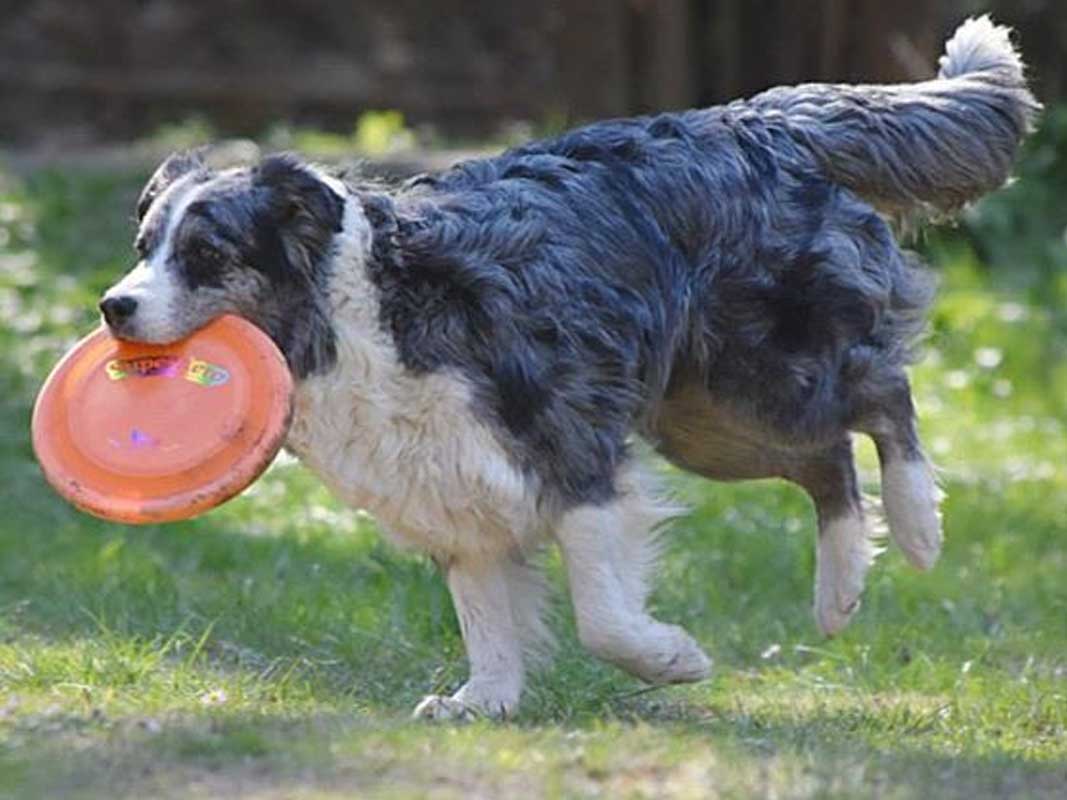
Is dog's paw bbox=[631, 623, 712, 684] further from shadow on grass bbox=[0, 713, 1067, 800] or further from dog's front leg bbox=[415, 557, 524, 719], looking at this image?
shadow on grass bbox=[0, 713, 1067, 800]

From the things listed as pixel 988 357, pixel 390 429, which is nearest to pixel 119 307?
pixel 390 429

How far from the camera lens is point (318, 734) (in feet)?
19.6

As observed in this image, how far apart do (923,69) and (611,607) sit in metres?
8.39

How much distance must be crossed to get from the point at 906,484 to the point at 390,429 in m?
1.91

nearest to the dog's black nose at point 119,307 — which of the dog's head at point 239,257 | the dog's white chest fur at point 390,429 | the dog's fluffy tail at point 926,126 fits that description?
the dog's head at point 239,257

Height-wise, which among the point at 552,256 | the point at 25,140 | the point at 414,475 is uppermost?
the point at 552,256

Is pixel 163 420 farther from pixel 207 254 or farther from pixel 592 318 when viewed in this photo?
pixel 592 318

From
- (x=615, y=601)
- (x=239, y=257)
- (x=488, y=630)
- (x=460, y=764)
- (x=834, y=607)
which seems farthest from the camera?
(x=834, y=607)

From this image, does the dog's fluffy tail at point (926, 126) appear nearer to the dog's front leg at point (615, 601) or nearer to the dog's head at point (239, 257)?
the dog's front leg at point (615, 601)

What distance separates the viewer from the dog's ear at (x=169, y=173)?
6746 millimetres

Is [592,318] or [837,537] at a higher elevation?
[592,318]

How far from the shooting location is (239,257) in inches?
258

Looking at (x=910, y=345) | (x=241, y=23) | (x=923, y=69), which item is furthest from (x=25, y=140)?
(x=910, y=345)

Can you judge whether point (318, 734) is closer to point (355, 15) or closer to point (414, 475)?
point (414, 475)
